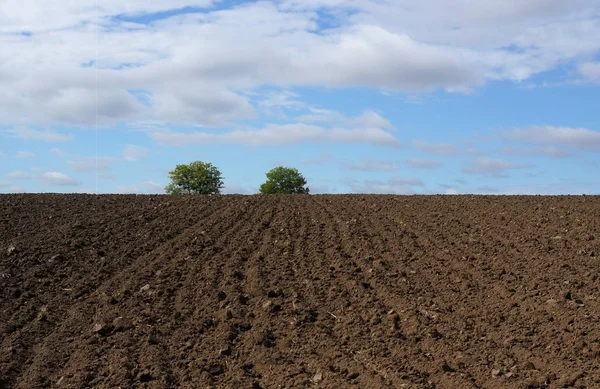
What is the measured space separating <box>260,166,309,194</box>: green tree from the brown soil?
38.1 m

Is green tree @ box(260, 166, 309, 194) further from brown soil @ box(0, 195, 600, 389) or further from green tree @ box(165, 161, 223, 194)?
brown soil @ box(0, 195, 600, 389)

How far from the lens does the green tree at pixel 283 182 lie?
55.2 metres

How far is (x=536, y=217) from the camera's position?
16.2m

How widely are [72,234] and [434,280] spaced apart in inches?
323

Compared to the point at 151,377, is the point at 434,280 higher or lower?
higher

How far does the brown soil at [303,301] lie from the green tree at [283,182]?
38.1 metres

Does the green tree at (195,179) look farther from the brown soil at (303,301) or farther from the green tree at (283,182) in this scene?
the brown soil at (303,301)

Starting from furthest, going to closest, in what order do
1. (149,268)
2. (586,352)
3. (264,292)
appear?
1. (149,268)
2. (264,292)
3. (586,352)

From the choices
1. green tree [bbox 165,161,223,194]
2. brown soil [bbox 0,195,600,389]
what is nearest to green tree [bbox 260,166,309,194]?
green tree [bbox 165,161,223,194]

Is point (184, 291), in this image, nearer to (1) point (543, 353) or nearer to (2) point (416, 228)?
(1) point (543, 353)

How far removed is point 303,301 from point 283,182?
4633 centimetres

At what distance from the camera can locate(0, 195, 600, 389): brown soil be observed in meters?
7.45

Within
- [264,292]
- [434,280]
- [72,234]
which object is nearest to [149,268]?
[264,292]

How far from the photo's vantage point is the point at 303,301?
9.78 meters
